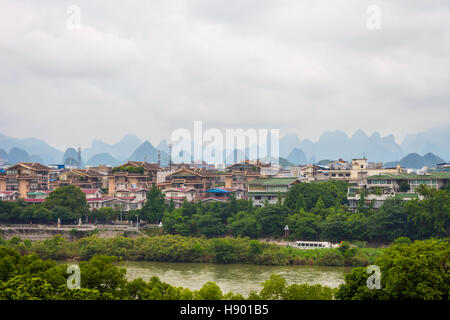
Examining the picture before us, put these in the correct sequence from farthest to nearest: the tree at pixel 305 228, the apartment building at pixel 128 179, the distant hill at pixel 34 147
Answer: the distant hill at pixel 34 147 < the apartment building at pixel 128 179 < the tree at pixel 305 228

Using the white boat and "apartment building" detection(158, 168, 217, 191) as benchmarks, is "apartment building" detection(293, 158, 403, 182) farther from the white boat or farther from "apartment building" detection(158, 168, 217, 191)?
the white boat

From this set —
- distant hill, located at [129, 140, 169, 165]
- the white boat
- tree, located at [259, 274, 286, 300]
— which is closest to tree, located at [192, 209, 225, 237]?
the white boat

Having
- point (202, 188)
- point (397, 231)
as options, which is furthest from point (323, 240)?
point (202, 188)

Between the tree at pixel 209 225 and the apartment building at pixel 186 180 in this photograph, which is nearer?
the tree at pixel 209 225

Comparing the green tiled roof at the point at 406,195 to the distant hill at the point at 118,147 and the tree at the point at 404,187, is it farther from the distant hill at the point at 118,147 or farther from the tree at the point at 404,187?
the distant hill at the point at 118,147

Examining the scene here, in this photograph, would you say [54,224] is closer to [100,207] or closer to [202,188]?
[100,207]

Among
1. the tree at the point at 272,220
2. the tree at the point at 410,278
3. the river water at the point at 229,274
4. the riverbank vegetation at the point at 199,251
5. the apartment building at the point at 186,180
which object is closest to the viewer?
the tree at the point at 410,278

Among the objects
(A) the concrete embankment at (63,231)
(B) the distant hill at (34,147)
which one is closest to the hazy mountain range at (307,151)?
(B) the distant hill at (34,147)
